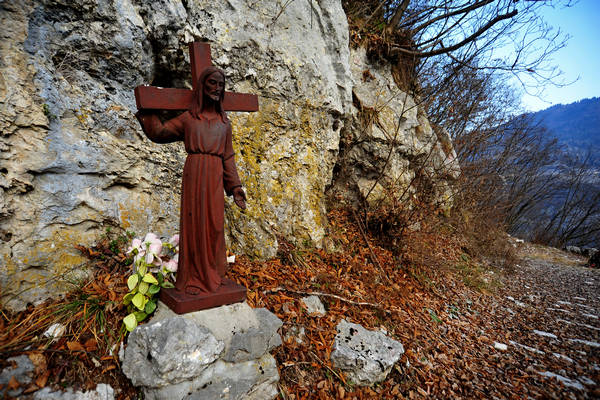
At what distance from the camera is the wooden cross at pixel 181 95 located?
2235 millimetres

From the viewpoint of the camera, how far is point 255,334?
241cm

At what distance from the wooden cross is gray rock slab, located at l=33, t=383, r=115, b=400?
6.55ft

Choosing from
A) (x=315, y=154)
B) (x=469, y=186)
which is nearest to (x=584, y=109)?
(x=469, y=186)

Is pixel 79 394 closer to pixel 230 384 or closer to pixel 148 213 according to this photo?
pixel 230 384

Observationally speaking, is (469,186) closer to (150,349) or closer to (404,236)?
(404,236)

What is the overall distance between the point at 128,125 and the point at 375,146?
4.73 metres

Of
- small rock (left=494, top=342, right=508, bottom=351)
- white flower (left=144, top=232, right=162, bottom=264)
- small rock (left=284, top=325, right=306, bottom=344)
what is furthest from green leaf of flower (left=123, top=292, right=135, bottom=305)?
small rock (left=494, top=342, right=508, bottom=351)

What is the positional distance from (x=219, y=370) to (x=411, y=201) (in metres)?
5.16

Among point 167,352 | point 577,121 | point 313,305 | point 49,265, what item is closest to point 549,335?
point 313,305

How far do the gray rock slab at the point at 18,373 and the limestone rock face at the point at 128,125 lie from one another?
825mm

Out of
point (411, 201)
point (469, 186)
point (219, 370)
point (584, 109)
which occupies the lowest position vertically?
point (219, 370)

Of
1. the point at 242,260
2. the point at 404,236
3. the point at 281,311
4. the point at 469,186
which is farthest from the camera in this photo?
the point at 469,186

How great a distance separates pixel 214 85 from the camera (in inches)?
93.4

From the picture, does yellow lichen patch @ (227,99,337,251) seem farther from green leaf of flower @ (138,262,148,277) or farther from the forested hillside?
the forested hillside
